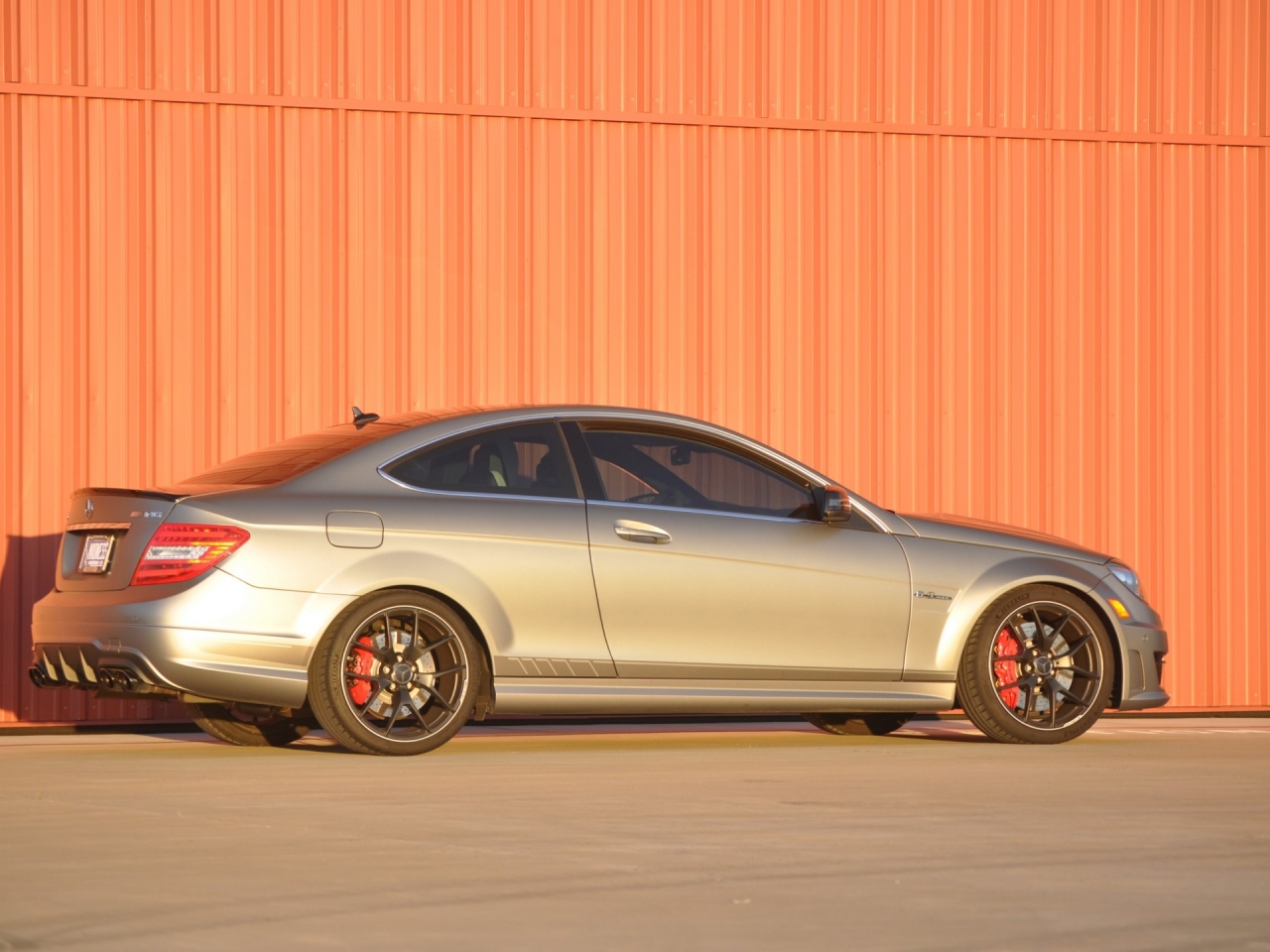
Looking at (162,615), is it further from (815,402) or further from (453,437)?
(815,402)

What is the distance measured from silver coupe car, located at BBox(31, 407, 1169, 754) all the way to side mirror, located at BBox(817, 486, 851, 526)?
1 centimetres

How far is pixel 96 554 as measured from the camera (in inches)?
318

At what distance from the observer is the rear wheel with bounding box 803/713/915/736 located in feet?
32.7

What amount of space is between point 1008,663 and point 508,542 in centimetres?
246

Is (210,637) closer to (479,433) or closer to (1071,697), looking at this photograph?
(479,433)

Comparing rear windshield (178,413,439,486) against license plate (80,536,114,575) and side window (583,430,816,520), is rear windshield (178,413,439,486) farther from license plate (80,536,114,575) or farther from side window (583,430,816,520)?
side window (583,430,816,520)

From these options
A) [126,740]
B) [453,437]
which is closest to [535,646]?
[453,437]

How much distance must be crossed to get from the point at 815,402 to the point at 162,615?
5214mm

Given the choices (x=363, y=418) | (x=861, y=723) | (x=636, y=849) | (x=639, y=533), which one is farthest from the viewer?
(x=861, y=723)

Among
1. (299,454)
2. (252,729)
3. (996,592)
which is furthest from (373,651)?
(996,592)

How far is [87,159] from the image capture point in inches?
435

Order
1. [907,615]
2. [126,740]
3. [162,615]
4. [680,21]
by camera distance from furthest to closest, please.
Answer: [680,21]
[126,740]
[907,615]
[162,615]

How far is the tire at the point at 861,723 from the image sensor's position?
32.6ft

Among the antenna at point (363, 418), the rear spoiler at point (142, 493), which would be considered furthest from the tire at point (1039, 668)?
the rear spoiler at point (142, 493)
